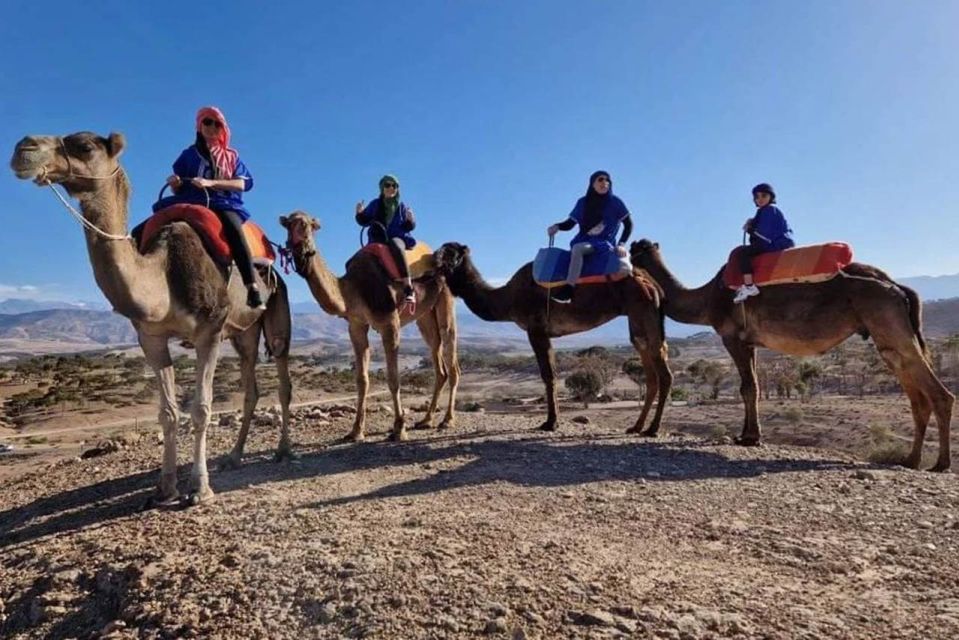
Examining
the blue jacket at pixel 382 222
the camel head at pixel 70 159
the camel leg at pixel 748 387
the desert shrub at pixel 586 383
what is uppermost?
the blue jacket at pixel 382 222

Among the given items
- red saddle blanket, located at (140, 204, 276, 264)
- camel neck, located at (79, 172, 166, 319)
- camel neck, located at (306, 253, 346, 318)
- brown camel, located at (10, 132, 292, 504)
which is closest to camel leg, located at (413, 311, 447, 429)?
camel neck, located at (306, 253, 346, 318)

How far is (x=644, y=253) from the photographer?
32.7 feet

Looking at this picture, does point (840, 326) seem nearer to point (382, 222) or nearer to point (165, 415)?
point (382, 222)

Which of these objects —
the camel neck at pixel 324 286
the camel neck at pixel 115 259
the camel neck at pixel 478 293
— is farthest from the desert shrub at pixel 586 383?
the camel neck at pixel 115 259

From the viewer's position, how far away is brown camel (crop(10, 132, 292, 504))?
431 cm

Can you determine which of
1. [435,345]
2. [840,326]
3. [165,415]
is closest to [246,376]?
[165,415]

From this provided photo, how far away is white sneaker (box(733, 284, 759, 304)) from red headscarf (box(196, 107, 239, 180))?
6.32 metres

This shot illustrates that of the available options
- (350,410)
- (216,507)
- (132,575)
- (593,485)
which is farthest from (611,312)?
(132,575)

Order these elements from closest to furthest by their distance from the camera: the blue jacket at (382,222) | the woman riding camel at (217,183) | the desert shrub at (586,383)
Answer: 1. the woman riding camel at (217,183)
2. the blue jacket at (382,222)
3. the desert shrub at (586,383)

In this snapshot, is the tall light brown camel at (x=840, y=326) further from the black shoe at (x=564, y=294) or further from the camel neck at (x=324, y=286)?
the camel neck at (x=324, y=286)

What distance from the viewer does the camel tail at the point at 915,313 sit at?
705cm

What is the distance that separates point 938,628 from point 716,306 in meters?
6.20

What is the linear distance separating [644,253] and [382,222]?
4.26m

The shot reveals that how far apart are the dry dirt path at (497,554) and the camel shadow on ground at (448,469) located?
0.14ft
